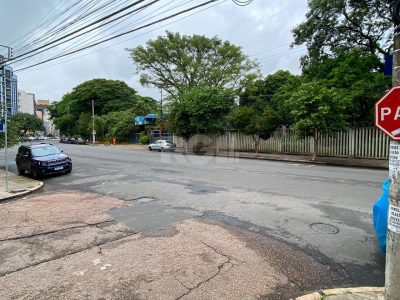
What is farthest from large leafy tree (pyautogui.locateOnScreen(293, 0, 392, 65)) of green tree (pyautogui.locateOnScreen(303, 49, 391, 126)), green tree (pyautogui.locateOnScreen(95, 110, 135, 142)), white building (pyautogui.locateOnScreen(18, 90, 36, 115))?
white building (pyautogui.locateOnScreen(18, 90, 36, 115))

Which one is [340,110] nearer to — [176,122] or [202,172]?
[202,172]

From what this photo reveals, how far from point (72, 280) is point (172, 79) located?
113 feet

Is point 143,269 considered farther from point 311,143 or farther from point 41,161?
point 311,143

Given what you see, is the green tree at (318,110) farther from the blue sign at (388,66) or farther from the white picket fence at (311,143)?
the blue sign at (388,66)

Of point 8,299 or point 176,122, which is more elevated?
point 176,122

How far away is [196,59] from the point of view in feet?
116

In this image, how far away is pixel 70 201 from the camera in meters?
8.67

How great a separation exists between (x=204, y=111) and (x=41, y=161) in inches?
587

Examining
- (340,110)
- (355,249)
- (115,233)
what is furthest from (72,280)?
(340,110)

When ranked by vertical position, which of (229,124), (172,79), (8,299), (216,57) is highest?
(216,57)

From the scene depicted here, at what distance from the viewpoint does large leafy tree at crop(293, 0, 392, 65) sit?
2044 cm

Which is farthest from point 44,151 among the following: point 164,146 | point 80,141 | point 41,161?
point 80,141

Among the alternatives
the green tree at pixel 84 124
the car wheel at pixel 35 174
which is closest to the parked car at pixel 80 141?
the green tree at pixel 84 124

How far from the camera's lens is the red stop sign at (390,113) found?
2.69 meters
